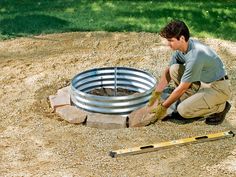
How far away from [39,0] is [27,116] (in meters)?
5.54

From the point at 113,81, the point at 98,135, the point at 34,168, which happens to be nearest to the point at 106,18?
the point at 113,81

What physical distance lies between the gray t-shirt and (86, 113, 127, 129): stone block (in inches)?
33.8

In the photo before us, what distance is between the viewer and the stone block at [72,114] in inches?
221

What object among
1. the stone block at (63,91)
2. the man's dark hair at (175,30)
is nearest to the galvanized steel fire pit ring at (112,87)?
the stone block at (63,91)

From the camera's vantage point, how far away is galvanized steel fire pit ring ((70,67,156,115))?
5594mm

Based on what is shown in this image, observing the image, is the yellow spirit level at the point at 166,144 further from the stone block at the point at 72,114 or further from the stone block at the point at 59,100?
the stone block at the point at 59,100

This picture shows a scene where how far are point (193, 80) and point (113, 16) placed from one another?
176 inches

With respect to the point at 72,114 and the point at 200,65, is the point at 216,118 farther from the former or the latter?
the point at 72,114

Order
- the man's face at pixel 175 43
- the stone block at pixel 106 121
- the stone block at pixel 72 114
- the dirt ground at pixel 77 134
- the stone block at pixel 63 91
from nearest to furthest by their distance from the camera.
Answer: the dirt ground at pixel 77 134 < the man's face at pixel 175 43 < the stone block at pixel 106 121 < the stone block at pixel 72 114 < the stone block at pixel 63 91

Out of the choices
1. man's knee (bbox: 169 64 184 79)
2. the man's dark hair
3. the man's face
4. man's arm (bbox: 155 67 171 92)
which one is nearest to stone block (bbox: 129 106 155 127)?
man's arm (bbox: 155 67 171 92)

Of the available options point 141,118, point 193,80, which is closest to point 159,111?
point 141,118

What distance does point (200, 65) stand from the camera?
521 cm

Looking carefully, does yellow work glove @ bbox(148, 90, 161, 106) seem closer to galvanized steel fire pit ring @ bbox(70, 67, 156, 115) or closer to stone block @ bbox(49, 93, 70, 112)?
galvanized steel fire pit ring @ bbox(70, 67, 156, 115)

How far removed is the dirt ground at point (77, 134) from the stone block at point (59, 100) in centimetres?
10
